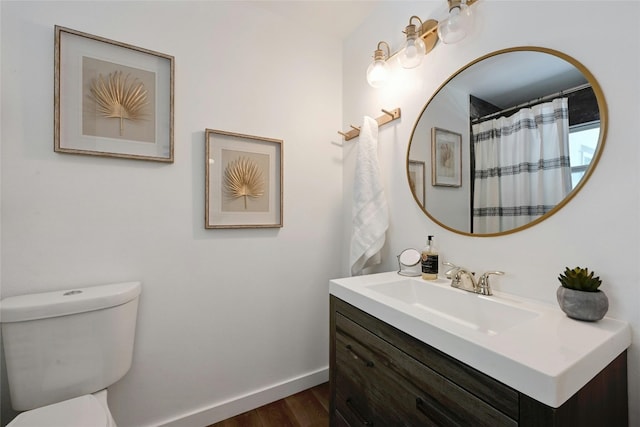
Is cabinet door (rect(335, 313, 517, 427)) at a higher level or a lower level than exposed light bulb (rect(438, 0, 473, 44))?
lower

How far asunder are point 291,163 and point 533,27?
122 cm

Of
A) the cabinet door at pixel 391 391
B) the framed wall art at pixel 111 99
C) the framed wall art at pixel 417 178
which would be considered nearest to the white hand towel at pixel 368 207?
the framed wall art at pixel 417 178

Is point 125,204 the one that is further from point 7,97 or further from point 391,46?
point 391,46

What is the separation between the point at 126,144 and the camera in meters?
1.20

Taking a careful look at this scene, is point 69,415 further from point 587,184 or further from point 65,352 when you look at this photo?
point 587,184

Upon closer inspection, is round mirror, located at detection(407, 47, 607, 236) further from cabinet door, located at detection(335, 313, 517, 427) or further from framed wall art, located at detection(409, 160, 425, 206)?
cabinet door, located at detection(335, 313, 517, 427)

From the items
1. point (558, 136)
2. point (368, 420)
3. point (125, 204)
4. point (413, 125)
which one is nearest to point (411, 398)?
point (368, 420)

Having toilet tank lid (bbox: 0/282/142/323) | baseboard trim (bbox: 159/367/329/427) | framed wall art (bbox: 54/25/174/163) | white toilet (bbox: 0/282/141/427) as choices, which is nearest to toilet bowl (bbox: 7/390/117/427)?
white toilet (bbox: 0/282/141/427)

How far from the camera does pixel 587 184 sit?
2.51 ft

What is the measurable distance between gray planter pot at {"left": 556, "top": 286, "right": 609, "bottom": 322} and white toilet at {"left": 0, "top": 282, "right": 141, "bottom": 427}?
144 cm

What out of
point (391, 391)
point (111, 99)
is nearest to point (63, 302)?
point (111, 99)

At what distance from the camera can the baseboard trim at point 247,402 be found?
4.40 ft

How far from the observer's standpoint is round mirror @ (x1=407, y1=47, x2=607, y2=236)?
0.79 m

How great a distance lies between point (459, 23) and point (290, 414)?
205cm
